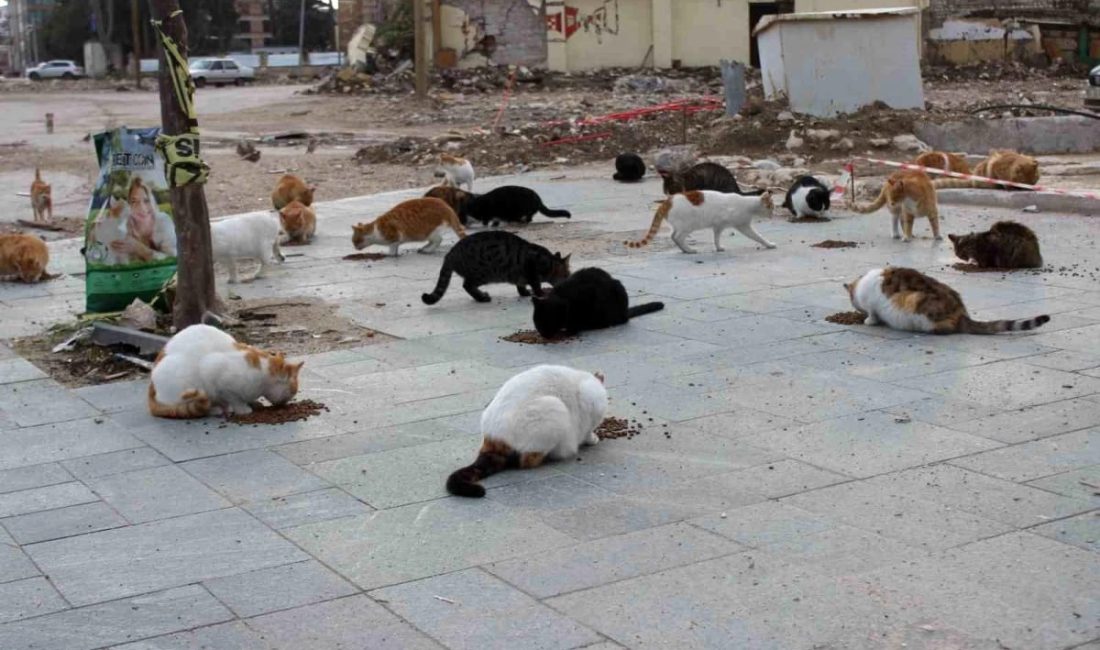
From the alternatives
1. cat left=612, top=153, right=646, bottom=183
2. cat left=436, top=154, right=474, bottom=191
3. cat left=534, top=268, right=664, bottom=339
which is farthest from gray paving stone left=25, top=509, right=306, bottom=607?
cat left=612, top=153, right=646, bottom=183

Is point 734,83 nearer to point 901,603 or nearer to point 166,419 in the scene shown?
point 166,419

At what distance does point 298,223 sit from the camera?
1417 cm

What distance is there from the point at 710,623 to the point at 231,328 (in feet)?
19.3

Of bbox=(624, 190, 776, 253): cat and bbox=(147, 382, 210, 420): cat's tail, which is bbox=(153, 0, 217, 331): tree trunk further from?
bbox=(624, 190, 776, 253): cat

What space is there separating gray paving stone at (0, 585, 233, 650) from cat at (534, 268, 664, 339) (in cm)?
443

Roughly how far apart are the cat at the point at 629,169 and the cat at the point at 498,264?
888 cm

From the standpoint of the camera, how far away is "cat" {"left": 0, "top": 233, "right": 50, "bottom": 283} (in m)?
11.9

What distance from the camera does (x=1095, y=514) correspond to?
17.6 ft

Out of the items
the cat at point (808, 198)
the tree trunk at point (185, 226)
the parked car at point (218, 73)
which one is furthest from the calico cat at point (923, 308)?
the parked car at point (218, 73)

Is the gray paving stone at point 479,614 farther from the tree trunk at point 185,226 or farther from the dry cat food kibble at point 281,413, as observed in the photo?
the tree trunk at point 185,226

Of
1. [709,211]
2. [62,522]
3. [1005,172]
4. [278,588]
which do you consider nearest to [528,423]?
[278,588]

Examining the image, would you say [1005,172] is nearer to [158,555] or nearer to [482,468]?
[482,468]

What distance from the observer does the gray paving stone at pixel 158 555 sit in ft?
16.3

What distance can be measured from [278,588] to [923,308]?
515 centimetres
